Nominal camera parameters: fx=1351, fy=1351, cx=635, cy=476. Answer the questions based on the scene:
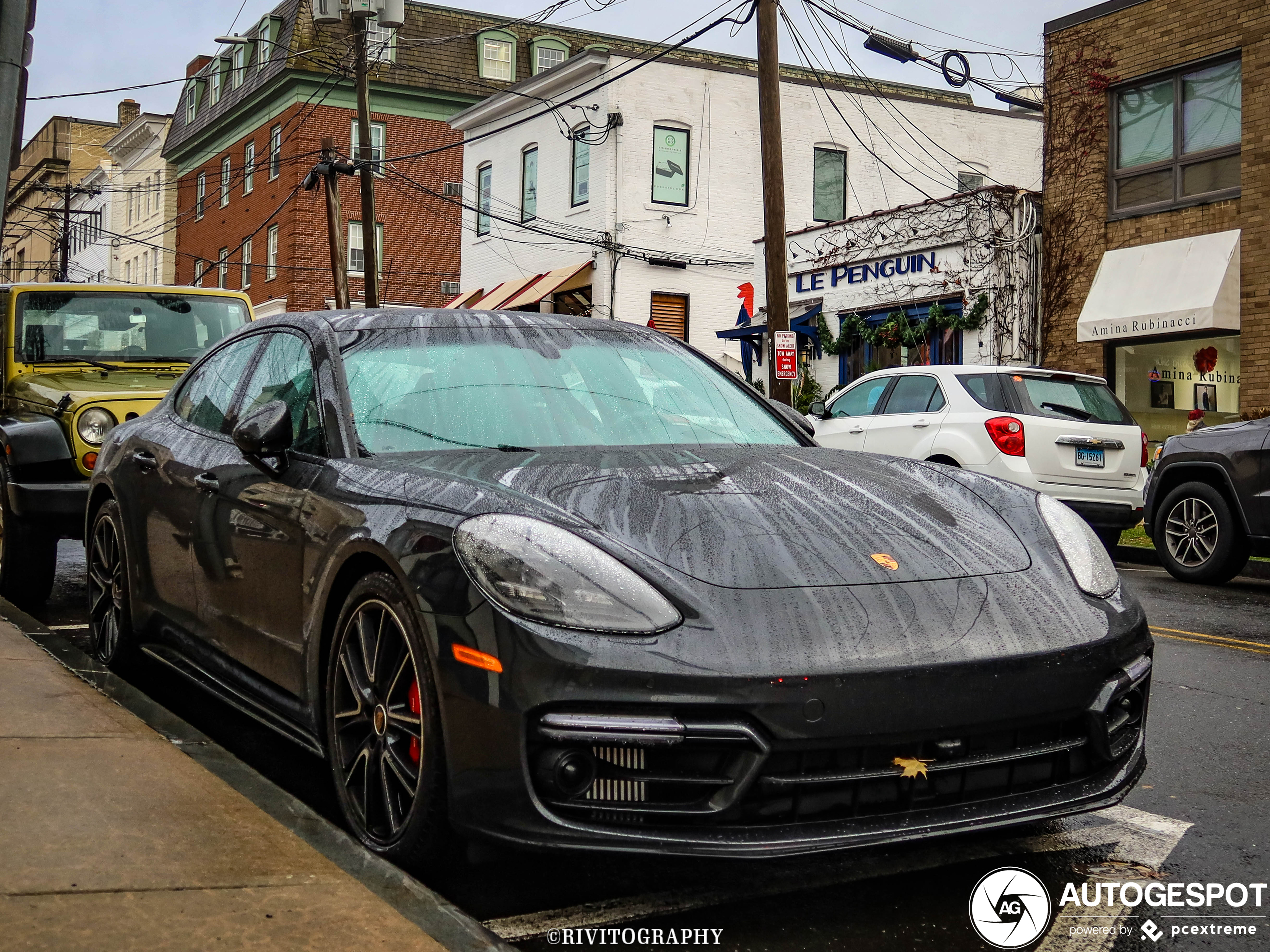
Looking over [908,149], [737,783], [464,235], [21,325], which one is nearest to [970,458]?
[21,325]

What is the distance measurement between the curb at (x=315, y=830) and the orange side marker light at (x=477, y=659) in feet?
1.63

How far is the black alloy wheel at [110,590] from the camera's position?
5.51 meters

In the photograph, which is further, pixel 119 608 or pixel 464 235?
pixel 464 235

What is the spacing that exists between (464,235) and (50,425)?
29408 mm

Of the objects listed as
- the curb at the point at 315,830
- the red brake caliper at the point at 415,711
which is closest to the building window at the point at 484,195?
the curb at the point at 315,830

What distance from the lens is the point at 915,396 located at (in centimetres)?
1292

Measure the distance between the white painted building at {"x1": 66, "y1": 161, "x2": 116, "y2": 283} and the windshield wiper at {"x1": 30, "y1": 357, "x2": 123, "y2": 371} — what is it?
5505cm

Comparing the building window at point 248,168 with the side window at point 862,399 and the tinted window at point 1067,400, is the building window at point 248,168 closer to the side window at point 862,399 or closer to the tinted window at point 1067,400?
the side window at point 862,399

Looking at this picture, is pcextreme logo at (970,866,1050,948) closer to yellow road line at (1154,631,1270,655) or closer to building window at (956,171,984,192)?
yellow road line at (1154,631,1270,655)

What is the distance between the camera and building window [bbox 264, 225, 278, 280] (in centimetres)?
4288

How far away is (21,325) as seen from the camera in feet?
29.2

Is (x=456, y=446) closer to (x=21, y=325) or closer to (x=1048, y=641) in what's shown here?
(x=1048, y=641)

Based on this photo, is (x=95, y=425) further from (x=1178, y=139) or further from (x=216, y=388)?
(x=1178, y=139)

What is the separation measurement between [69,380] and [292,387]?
4.43 m
